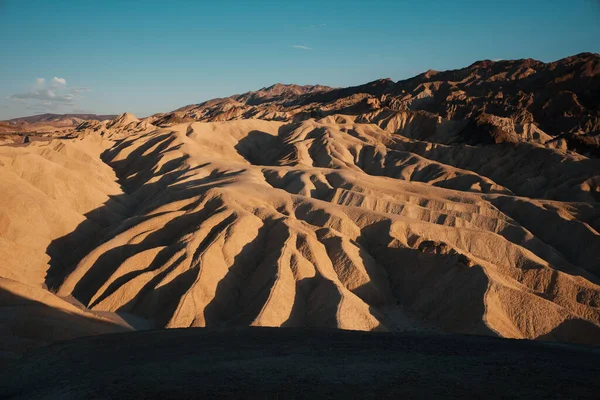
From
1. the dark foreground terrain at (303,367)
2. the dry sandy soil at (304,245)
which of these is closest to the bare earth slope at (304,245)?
the dry sandy soil at (304,245)

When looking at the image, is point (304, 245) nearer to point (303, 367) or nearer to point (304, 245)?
point (304, 245)

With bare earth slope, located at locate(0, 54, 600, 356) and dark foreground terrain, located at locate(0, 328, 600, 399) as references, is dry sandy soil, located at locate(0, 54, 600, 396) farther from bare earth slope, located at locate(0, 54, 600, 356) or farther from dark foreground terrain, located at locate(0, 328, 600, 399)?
dark foreground terrain, located at locate(0, 328, 600, 399)

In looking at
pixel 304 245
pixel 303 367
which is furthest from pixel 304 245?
pixel 303 367

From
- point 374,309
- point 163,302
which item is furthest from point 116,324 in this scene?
point 374,309

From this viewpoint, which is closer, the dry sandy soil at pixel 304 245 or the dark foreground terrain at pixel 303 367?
the dark foreground terrain at pixel 303 367

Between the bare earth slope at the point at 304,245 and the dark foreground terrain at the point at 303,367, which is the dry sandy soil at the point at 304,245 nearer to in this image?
the bare earth slope at the point at 304,245
